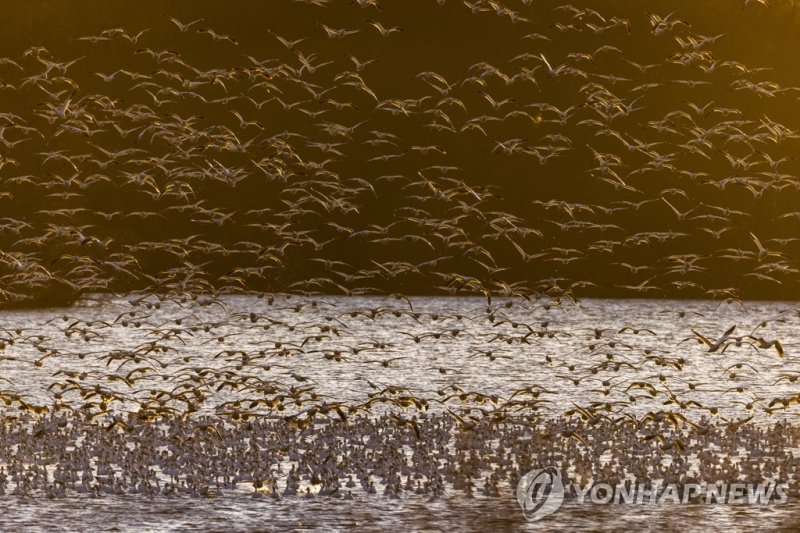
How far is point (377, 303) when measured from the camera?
290ft

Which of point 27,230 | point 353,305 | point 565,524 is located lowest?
point 565,524

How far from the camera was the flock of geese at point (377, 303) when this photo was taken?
1014 inches

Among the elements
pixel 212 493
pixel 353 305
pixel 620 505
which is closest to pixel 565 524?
pixel 620 505

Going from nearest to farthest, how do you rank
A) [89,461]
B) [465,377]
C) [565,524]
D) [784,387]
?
1. [565,524]
2. [89,461]
3. [784,387]
4. [465,377]

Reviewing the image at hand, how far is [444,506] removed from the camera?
22.3 metres

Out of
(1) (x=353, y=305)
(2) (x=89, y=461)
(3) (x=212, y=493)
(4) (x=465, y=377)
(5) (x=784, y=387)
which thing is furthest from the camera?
(1) (x=353, y=305)

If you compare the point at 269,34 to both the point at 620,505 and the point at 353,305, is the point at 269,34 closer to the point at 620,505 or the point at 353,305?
the point at 353,305

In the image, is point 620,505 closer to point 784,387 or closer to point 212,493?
point 212,493

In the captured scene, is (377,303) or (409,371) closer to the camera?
(409,371)

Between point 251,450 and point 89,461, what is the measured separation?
2953 mm

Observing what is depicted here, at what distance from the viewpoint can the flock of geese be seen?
2577 centimetres

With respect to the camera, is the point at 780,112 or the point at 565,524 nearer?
the point at 565,524

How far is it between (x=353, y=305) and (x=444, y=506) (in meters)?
63.1

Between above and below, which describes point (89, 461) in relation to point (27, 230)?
below
